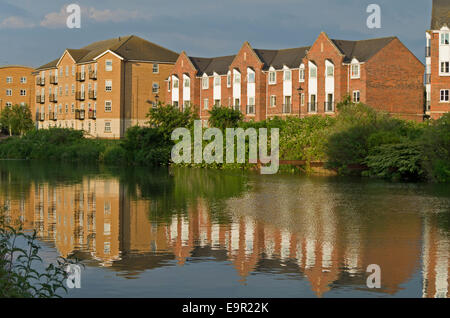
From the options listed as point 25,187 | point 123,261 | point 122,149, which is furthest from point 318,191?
point 122,149

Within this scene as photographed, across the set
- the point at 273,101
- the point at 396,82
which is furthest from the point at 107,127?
the point at 396,82

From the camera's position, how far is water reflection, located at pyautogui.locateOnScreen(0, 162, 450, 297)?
13531 mm

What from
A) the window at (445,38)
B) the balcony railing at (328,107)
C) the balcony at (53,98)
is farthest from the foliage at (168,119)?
the balcony at (53,98)

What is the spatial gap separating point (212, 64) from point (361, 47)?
83.9 feet

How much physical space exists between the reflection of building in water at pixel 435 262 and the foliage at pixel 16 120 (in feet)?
350

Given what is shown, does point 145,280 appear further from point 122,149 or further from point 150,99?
point 150,99

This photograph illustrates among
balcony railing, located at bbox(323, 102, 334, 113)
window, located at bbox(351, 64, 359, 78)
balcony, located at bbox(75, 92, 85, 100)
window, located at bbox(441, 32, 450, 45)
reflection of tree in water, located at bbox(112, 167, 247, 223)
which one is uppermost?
window, located at bbox(441, 32, 450, 45)

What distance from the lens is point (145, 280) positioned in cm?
1237

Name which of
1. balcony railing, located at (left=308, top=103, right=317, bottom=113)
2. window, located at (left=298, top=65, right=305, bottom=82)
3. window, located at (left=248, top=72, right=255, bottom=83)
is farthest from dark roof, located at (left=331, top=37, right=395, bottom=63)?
window, located at (left=248, top=72, right=255, bottom=83)

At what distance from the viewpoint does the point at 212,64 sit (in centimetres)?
9281

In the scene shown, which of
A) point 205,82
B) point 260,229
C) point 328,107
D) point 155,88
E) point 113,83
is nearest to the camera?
point 260,229

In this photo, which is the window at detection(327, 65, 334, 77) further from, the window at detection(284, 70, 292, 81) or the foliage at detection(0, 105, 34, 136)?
the foliage at detection(0, 105, 34, 136)

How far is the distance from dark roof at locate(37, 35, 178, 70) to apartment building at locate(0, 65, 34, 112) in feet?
114

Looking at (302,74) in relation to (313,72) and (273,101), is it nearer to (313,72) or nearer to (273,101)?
(313,72)
